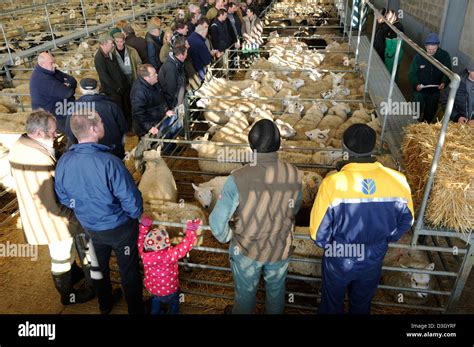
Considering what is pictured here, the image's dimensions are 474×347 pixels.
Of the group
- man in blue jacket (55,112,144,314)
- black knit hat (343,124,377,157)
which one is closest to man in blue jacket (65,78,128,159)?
man in blue jacket (55,112,144,314)

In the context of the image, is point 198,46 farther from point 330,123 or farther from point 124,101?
point 330,123

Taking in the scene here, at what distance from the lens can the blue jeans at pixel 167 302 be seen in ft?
12.6

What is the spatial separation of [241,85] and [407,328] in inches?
249

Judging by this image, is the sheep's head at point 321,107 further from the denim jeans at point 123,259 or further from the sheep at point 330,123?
the denim jeans at point 123,259

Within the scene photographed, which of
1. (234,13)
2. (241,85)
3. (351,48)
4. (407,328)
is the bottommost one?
(407,328)

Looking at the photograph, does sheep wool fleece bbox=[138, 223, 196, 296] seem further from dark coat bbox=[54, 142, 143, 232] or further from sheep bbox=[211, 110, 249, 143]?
sheep bbox=[211, 110, 249, 143]

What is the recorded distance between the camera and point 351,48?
10.9 meters

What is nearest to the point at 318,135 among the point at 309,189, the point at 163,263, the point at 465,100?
the point at 309,189

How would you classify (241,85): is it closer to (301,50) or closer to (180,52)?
(180,52)

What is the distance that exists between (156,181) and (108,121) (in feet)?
3.27

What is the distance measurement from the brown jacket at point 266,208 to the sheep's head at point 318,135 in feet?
11.0

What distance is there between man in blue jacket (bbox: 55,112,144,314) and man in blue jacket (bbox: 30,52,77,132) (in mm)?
2822

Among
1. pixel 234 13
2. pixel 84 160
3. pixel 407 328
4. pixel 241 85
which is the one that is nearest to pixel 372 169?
pixel 407 328

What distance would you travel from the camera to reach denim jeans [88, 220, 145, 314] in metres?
3.54
